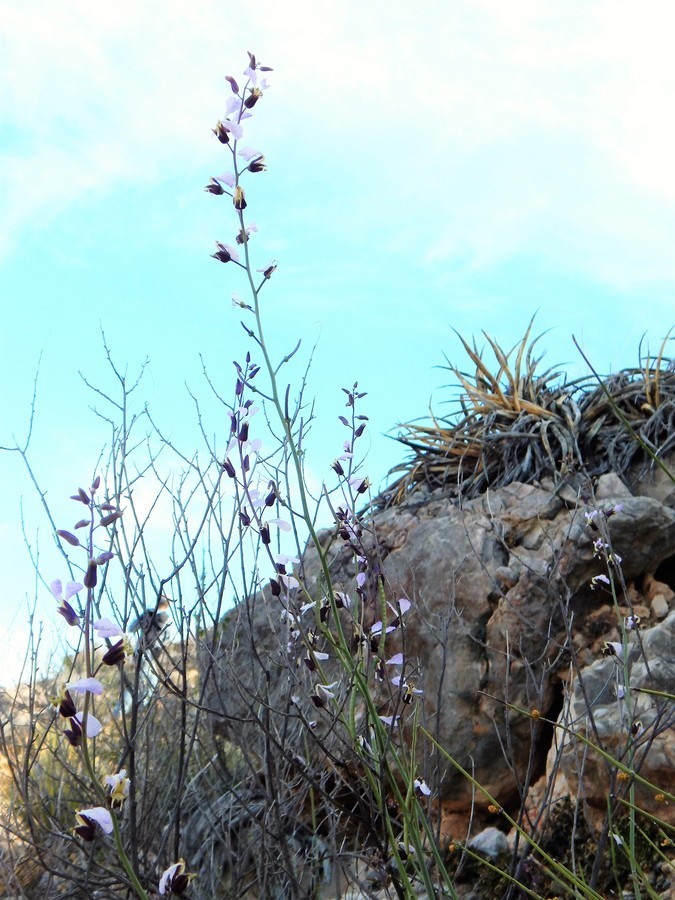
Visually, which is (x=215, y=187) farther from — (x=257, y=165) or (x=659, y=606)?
(x=659, y=606)

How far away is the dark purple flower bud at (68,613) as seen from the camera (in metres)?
1.79

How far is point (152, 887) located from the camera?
3018 millimetres

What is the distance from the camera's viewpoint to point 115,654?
175cm

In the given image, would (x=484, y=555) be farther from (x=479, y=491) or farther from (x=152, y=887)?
(x=152, y=887)

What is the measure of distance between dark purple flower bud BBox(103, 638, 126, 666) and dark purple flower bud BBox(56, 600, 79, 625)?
92 millimetres

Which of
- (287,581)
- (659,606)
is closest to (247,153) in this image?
(287,581)

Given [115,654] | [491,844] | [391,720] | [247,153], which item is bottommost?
[491,844]

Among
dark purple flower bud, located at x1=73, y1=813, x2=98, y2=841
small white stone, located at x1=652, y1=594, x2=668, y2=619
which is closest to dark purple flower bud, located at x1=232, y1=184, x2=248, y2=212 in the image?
dark purple flower bud, located at x1=73, y1=813, x2=98, y2=841

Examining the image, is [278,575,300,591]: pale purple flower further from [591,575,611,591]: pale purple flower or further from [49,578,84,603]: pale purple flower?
[591,575,611,591]: pale purple flower

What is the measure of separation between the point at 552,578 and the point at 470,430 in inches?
94.6

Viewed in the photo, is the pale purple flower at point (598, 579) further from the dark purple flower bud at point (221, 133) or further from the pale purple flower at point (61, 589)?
the pale purple flower at point (61, 589)

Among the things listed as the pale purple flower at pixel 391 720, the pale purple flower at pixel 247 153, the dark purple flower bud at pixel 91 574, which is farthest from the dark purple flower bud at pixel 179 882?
the pale purple flower at pixel 247 153

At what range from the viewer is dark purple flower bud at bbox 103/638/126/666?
173 centimetres

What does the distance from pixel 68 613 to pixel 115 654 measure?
0.14 meters
